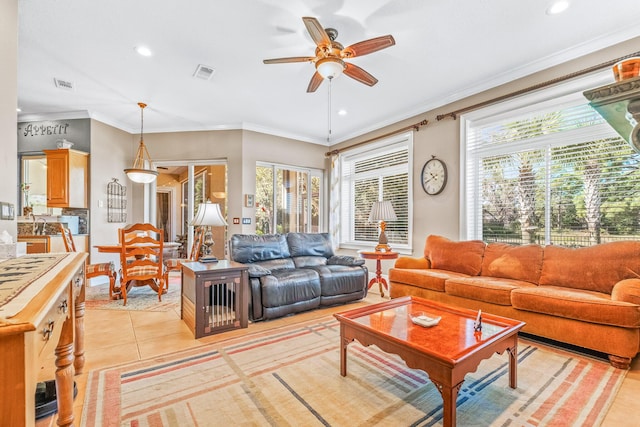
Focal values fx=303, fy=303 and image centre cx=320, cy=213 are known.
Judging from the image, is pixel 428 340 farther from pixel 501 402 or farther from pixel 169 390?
pixel 169 390

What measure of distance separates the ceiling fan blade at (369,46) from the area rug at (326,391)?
2449mm

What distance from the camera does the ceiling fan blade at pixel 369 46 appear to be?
2361mm

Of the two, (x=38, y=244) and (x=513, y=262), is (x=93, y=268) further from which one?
(x=513, y=262)

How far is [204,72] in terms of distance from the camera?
3627 mm

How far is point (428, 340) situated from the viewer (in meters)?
1.75

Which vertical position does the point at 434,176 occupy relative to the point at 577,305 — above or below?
above

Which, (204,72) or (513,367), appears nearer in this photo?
(513,367)

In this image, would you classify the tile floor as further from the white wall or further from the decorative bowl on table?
the white wall

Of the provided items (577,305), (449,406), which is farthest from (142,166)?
(577,305)

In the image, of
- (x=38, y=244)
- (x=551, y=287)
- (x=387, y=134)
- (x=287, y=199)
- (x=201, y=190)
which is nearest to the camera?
(x=551, y=287)

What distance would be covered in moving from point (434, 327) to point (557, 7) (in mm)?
2813

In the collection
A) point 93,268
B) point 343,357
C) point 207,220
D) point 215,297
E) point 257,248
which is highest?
point 207,220

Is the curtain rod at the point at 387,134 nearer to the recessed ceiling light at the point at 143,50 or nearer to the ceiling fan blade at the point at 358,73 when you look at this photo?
the ceiling fan blade at the point at 358,73

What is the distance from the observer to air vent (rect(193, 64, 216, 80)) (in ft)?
11.5
